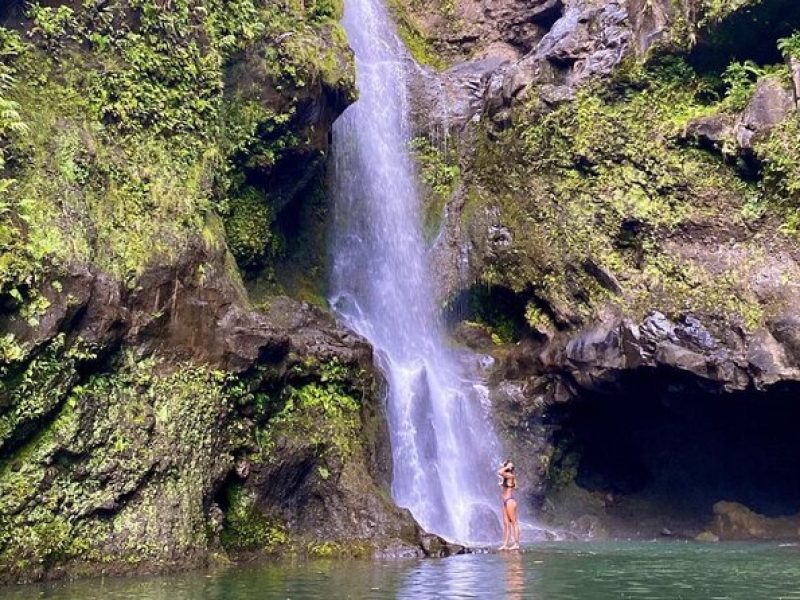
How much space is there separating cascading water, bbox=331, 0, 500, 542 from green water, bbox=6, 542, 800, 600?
473 cm

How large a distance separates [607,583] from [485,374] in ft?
40.9

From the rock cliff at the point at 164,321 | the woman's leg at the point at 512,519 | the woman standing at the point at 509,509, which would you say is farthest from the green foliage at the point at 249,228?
the woman's leg at the point at 512,519

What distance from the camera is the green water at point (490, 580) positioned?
9602 millimetres

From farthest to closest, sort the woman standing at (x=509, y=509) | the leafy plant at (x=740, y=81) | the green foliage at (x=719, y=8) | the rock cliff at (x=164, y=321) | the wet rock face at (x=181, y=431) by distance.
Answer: the leafy plant at (x=740, y=81) < the green foliage at (x=719, y=8) < the woman standing at (x=509, y=509) < the rock cliff at (x=164, y=321) < the wet rock face at (x=181, y=431)

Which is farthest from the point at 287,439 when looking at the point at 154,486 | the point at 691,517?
the point at 691,517

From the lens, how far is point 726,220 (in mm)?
20125

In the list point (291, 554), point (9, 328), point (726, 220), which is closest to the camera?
point (9, 328)

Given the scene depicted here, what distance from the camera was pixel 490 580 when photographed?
1084 centimetres

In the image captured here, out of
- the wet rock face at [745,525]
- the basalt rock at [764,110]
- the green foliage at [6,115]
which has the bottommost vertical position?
the wet rock face at [745,525]

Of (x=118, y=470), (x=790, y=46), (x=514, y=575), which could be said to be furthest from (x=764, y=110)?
(x=118, y=470)

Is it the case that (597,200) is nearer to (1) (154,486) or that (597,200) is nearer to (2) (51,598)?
(1) (154,486)

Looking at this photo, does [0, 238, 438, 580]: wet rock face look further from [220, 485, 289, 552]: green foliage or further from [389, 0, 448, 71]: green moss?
[389, 0, 448, 71]: green moss

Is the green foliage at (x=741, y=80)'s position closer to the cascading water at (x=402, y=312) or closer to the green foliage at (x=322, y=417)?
the cascading water at (x=402, y=312)

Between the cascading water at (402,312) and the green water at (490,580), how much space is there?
186 inches
